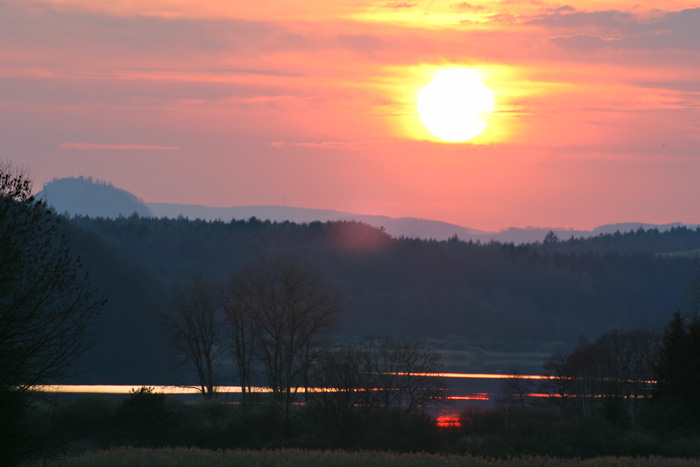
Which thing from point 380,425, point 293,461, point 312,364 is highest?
point 312,364

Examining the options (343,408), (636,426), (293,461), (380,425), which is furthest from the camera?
(380,425)

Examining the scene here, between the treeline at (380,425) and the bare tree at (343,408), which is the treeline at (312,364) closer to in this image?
the bare tree at (343,408)

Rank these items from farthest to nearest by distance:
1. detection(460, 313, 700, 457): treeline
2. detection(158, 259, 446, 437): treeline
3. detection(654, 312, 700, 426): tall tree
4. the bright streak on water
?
the bright streak on water
detection(158, 259, 446, 437): treeline
detection(654, 312, 700, 426): tall tree
detection(460, 313, 700, 457): treeline

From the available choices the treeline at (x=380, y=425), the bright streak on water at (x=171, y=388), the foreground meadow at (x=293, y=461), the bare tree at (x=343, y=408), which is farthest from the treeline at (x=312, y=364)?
the foreground meadow at (x=293, y=461)

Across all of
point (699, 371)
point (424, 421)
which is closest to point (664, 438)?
point (699, 371)

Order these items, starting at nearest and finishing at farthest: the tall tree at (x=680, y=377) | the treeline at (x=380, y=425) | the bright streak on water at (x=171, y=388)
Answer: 1. the treeline at (x=380, y=425)
2. the tall tree at (x=680, y=377)
3. the bright streak on water at (x=171, y=388)

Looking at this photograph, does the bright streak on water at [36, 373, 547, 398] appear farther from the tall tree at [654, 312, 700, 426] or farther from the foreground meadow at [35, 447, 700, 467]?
the tall tree at [654, 312, 700, 426]

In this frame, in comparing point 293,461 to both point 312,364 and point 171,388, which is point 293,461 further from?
point 171,388

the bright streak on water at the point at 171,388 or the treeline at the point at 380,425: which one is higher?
the bright streak on water at the point at 171,388

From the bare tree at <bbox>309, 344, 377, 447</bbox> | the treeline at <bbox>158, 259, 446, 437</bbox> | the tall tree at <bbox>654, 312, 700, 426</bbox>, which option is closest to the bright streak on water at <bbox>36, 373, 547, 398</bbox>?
the bare tree at <bbox>309, 344, 377, 447</bbox>

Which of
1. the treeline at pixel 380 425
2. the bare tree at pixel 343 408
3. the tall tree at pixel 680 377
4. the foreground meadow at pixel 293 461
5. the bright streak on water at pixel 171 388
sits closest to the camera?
the foreground meadow at pixel 293 461

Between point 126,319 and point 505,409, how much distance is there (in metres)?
108

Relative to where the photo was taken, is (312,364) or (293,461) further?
(312,364)

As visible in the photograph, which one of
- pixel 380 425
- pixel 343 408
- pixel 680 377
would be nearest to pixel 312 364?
pixel 380 425
